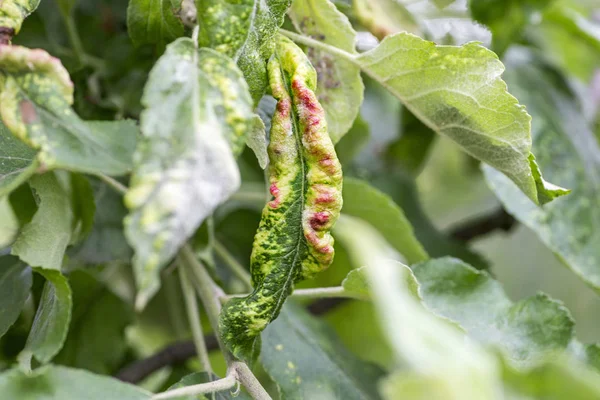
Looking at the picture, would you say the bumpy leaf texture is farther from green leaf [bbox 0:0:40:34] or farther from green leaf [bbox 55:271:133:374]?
green leaf [bbox 55:271:133:374]

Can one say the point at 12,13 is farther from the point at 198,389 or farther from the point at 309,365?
the point at 309,365

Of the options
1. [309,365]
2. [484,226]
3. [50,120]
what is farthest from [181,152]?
[484,226]

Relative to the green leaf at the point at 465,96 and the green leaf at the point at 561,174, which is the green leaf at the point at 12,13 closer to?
the green leaf at the point at 465,96

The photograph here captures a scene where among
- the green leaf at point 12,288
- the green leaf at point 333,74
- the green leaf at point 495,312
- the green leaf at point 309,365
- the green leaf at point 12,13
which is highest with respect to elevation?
the green leaf at point 12,13

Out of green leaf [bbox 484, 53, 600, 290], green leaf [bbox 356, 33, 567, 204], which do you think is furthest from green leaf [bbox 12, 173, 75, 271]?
green leaf [bbox 484, 53, 600, 290]

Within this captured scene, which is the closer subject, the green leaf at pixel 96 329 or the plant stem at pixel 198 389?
the plant stem at pixel 198 389

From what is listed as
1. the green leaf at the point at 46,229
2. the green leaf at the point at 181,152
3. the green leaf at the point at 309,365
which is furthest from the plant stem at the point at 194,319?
the green leaf at the point at 181,152
